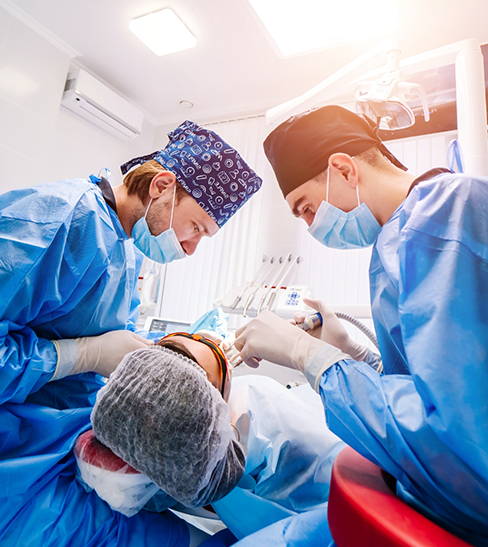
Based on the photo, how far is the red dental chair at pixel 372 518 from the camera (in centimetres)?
48

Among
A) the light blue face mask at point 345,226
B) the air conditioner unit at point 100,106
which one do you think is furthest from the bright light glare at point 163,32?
the light blue face mask at point 345,226

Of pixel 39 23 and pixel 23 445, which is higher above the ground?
pixel 39 23

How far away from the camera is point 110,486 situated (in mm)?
761

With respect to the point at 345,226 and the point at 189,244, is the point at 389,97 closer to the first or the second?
the point at 345,226

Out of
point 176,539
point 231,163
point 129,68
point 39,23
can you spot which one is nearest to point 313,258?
point 231,163

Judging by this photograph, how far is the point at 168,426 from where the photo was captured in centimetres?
70

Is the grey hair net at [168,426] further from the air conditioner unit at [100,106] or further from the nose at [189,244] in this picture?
the air conditioner unit at [100,106]

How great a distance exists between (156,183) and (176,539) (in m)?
1.04

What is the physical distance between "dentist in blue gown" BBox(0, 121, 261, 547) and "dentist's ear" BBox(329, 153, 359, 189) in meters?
0.46

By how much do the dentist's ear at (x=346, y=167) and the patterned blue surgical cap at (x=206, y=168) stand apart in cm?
42

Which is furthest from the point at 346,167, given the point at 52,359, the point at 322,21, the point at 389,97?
the point at 322,21

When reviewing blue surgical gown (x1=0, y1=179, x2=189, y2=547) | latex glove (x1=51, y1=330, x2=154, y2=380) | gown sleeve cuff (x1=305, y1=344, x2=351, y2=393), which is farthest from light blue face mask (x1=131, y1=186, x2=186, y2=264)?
gown sleeve cuff (x1=305, y1=344, x2=351, y2=393)

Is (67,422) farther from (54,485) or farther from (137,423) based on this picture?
(137,423)

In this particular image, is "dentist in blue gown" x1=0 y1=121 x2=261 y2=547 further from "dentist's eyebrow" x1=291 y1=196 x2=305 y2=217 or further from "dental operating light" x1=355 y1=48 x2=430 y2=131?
"dental operating light" x1=355 y1=48 x2=430 y2=131
